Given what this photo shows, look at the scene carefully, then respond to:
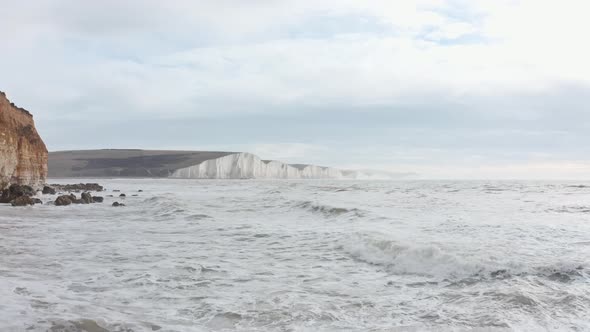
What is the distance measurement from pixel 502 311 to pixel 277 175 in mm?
125550

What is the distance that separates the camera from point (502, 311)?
227 inches

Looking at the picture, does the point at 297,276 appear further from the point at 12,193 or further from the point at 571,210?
the point at 12,193

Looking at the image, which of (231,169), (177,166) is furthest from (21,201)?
(177,166)

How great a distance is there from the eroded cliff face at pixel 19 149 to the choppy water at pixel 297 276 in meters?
10.3

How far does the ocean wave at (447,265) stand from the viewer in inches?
301

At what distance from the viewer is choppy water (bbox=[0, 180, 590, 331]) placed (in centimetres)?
539

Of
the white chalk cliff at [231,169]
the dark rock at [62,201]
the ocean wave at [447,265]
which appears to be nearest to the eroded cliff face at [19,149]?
the dark rock at [62,201]

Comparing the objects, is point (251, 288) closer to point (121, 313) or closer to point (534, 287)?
point (121, 313)

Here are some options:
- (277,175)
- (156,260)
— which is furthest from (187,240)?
(277,175)

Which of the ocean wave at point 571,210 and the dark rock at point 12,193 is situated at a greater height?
the dark rock at point 12,193

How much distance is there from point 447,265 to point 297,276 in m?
2.65

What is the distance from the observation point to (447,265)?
27.8 ft

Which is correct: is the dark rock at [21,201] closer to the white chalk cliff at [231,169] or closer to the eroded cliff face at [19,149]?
the eroded cliff face at [19,149]

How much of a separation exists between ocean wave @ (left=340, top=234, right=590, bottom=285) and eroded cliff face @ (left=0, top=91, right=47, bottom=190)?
19499mm
